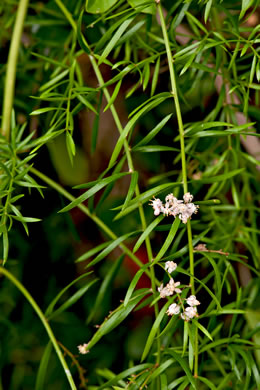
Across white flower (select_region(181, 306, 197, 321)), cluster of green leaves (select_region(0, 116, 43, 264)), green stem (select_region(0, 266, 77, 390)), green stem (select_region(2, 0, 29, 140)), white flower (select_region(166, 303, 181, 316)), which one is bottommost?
green stem (select_region(0, 266, 77, 390))

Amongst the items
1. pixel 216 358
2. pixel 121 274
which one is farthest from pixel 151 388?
pixel 121 274

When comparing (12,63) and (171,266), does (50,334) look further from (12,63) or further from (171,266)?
(12,63)

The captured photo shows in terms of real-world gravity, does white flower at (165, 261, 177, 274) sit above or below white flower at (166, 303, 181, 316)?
above

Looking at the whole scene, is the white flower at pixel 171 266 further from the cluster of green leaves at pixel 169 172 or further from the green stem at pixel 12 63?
the green stem at pixel 12 63

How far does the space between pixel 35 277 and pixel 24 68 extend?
0.32 metres

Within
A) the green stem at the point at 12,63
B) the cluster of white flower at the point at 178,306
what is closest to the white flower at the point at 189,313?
the cluster of white flower at the point at 178,306

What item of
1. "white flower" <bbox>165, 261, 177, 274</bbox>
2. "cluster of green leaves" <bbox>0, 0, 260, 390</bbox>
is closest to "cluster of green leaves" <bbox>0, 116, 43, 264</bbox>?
"cluster of green leaves" <bbox>0, 0, 260, 390</bbox>

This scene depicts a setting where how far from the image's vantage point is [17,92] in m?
0.69

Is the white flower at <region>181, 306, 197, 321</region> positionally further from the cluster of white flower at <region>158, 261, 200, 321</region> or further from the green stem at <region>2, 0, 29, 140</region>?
the green stem at <region>2, 0, 29, 140</region>

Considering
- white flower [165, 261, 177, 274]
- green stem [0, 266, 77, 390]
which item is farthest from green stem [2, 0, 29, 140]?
white flower [165, 261, 177, 274]

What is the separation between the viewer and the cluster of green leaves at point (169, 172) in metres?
0.35

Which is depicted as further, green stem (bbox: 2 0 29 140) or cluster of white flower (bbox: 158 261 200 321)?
green stem (bbox: 2 0 29 140)

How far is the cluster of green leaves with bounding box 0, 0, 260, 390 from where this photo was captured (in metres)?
0.35

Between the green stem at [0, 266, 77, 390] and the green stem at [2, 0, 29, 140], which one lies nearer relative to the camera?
the green stem at [0, 266, 77, 390]
